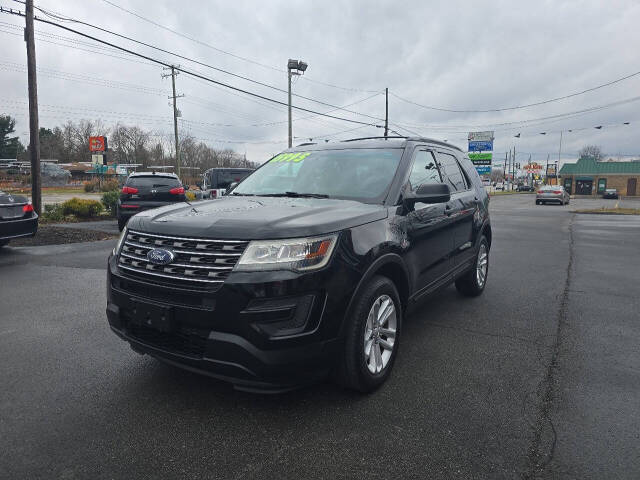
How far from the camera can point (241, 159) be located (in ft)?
345

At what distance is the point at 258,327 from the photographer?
96.6 inches

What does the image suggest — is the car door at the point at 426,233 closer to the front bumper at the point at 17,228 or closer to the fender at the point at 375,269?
the fender at the point at 375,269

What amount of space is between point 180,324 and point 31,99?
1449cm

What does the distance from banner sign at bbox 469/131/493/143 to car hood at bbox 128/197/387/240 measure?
35.8 metres

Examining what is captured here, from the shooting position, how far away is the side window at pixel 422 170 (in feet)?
12.6

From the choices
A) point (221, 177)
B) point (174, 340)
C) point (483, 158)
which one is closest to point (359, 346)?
point (174, 340)

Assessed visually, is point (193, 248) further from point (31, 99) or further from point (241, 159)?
point (241, 159)

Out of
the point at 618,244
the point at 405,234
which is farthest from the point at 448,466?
the point at 618,244

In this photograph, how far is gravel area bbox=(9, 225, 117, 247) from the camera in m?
9.91

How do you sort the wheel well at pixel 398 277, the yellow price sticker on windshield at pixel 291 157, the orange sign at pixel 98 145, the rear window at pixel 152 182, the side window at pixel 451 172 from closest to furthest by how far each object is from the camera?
the wheel well at pixel 398 277, the yellow price sticker on windshield at pixel 291 157, the side window at pixel 451 172, the rear window at pixel 152 182, the orange sign at pixel 98 145

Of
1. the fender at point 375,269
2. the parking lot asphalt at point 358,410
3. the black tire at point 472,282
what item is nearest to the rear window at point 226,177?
the parking lot asphalt at point 358,410

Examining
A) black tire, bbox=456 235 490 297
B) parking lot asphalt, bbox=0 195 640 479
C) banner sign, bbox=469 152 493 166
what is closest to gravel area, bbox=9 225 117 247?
parking lot asphalt, bbox=0 195 640 479

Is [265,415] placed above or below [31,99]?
below

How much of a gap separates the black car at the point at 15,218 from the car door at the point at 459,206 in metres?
7.72
